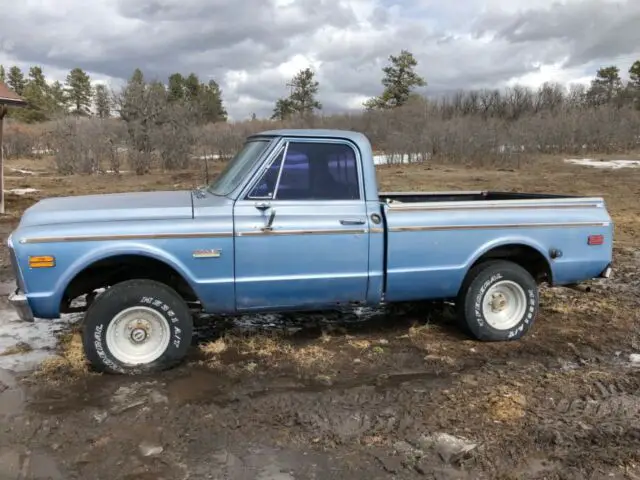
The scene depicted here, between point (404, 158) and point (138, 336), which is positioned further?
point (404, 158)

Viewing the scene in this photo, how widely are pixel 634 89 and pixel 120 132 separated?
50868mm

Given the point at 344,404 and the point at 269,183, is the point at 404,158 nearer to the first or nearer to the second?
the point at 269,183

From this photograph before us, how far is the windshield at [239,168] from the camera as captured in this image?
4.96 meters

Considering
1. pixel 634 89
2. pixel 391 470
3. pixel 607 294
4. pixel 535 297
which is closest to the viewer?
pixel 391 470

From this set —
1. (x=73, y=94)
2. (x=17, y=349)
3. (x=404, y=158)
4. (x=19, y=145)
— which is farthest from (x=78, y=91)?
(x=17, y=349)

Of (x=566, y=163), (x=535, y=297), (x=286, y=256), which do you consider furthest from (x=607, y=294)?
(x=566, y=163)

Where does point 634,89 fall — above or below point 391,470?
above

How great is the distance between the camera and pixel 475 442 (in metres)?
3.64

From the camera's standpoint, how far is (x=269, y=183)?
4848 millimetres

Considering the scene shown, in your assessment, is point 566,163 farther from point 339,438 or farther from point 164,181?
point 339,438

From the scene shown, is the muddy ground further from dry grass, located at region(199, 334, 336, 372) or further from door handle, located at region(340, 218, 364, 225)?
door handle, located at region(340, 218, 364, 225)

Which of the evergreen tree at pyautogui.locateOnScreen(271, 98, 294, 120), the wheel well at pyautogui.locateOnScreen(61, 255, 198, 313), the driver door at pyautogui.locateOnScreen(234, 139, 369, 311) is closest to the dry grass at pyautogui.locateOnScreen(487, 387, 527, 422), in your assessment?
the driver door at pyautogui.locateOnScreen(234, 139, 369, 311)

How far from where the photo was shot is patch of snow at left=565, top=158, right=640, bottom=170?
26.7 meters

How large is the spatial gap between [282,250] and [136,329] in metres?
1.36
